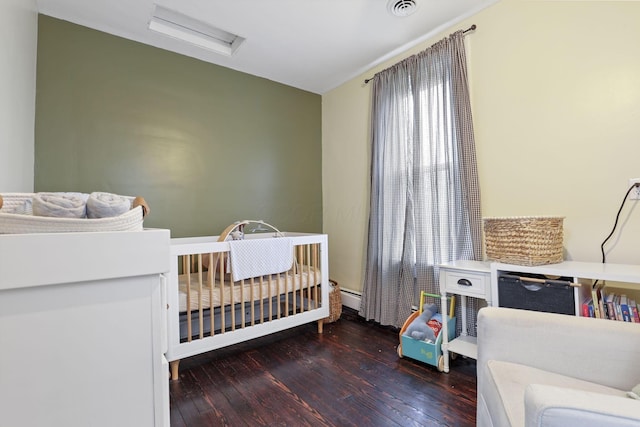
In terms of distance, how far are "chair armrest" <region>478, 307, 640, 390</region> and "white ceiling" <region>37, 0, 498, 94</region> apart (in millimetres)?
1988

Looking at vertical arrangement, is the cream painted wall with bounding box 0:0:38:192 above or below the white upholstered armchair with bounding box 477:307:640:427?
above

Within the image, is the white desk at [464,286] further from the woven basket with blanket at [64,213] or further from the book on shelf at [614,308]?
the woven basket with blanket at [64,213]

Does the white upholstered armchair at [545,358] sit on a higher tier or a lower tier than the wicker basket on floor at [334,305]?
higher

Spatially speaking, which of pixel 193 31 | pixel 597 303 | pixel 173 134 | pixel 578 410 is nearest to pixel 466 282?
pixel 597 303

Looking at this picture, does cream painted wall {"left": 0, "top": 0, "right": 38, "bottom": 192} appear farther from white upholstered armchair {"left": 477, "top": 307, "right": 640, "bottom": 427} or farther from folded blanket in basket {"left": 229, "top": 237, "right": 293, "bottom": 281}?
white upholstered armchair {"left": 477, "top": 307, "right": 640, "bottom": 427}

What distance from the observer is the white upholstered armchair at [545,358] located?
0.93 m

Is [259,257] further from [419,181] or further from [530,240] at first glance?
[530,240]

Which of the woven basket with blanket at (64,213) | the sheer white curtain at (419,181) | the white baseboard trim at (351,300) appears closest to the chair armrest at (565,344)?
the sheer white curtain at (419,181)

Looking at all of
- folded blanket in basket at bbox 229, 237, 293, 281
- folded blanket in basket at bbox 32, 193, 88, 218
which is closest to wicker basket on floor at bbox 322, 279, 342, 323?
folded blanket in basket at bbox 229, 237, 293, 281

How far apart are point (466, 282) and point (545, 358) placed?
70 centimetres

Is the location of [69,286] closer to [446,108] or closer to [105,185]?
[105,185]

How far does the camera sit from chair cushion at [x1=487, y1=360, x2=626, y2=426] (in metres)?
0.84

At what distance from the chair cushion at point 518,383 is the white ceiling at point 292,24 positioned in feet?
7.03

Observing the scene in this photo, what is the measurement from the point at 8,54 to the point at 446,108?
7.94ft
